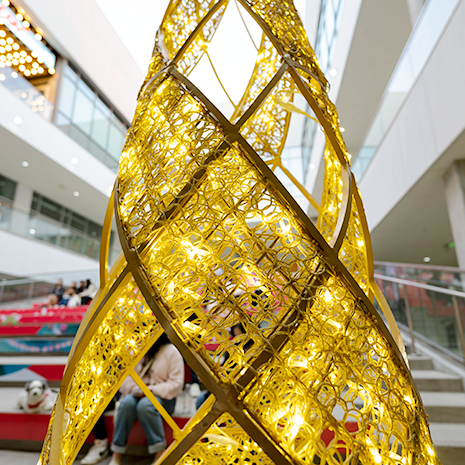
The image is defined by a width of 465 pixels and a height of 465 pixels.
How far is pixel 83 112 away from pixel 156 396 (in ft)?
36.5

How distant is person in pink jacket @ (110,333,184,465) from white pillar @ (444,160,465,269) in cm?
A: 354

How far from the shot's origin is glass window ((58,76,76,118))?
33.1 feet

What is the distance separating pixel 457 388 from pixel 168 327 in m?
2.92

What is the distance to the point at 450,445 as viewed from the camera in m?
1.86

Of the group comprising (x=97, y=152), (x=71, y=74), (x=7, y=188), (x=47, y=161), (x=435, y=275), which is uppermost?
(x=71, y=74)

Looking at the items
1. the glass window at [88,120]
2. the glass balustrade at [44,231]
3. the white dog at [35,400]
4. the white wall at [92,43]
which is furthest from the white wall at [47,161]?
the white dog at [35,400]

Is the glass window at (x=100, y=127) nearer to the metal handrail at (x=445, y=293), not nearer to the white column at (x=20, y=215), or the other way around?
the white column at (x=20, y=215)

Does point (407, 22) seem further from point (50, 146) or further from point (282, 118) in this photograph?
point (50, 146)

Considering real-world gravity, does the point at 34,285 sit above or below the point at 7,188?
below

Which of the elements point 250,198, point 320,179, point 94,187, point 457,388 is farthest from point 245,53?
point 250,198

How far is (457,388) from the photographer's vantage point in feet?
8.34

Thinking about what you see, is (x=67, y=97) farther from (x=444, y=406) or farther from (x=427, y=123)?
(x=444, y=406)

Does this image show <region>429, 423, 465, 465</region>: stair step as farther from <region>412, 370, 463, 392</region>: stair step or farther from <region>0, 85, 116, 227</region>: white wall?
<region>0, 85, 116, 227</region>: white wall

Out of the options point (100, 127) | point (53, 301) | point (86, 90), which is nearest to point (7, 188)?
point (100, 127)
